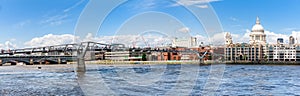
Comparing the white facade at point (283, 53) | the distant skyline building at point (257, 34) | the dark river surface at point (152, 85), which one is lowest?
the dark river surface at point (152, 85)

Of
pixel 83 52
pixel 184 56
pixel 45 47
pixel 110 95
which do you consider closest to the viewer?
pixel 110 95

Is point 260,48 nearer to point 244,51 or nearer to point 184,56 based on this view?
point 244,51

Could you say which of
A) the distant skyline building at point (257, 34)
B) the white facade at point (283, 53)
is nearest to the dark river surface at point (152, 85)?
the white facade at point (283, 53)

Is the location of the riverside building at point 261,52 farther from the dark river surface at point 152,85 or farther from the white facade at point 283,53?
the dark river surface at point 152,85

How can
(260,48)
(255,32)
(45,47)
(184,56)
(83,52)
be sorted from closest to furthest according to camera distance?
(83,52) < (45,47) < (184,56) < (260,48) < (255,32)

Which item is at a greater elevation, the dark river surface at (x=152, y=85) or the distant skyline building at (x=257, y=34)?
the distant skyline building at (x=257, y=34)

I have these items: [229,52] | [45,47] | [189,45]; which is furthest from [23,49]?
[229,52]

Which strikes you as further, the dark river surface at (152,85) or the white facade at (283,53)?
the white facade at (283,53)

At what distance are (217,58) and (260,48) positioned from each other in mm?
12524

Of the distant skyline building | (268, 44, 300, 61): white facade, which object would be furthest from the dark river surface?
the distant skyline building

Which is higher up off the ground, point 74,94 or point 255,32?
point 255,32

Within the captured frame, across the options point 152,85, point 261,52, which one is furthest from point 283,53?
point 152,85

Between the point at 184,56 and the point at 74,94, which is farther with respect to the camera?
the point at 184,56

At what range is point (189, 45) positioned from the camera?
84250mm
